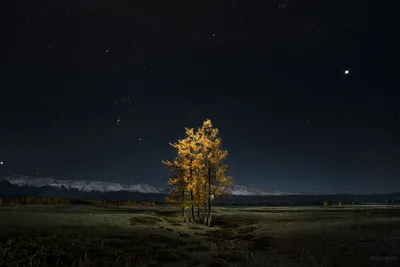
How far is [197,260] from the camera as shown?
681 inches

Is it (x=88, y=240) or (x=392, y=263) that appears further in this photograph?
(x=88, y=240)

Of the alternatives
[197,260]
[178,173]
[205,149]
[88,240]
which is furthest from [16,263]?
[178,173]

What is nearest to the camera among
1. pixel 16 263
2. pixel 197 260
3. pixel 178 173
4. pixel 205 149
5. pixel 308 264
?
pixel 16 263

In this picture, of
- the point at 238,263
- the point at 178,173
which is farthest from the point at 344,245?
the point at 178,173

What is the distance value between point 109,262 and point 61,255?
2.48 meters

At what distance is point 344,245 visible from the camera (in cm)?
1997

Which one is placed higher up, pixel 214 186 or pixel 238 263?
pixel 214 186

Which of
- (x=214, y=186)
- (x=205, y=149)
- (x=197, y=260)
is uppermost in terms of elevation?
(x=205, y=149)

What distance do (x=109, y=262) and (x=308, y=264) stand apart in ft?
32.1

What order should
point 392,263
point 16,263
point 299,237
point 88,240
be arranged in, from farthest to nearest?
point 299,237, point 88,240, point 392,263, point 16,263

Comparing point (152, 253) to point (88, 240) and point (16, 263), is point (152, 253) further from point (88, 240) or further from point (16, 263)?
point (16, 263)

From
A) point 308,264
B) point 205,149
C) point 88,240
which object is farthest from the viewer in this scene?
point 205,149

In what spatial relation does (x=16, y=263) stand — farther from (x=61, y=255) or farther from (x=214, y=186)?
(x=214, y=186)

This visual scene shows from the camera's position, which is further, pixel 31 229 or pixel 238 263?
pixel 31 229
